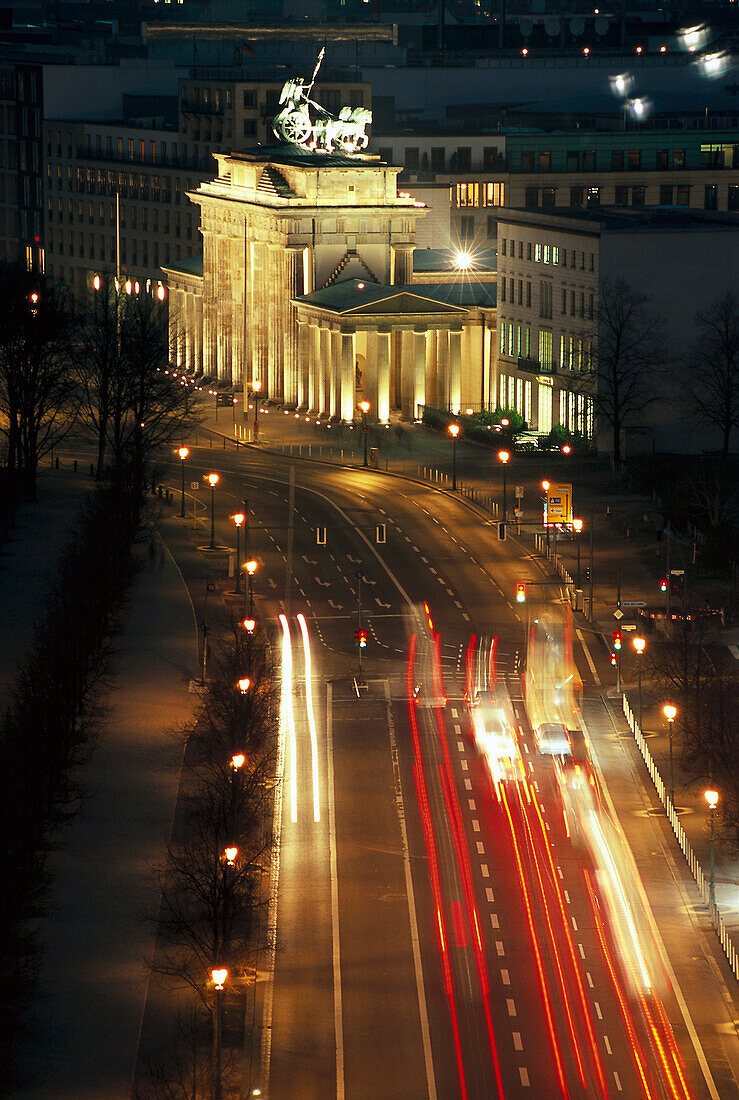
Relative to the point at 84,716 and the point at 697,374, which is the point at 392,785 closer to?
the point at 84,716

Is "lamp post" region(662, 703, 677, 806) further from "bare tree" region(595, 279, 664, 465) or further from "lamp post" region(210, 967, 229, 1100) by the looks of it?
"bare tree" region(595, 279, 664, 465)

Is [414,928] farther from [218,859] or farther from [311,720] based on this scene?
[311,720]

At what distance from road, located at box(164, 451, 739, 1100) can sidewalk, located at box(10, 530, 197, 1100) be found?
5127 millimetres

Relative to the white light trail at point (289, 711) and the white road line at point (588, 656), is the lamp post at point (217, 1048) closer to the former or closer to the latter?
the white light trail at point (289, 711)

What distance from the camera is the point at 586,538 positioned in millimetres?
157625

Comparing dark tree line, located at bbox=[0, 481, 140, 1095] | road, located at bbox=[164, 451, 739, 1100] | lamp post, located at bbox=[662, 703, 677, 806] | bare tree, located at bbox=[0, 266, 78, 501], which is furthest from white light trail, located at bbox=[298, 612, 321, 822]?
bare tree, located at bbox=[0, 266, 78, 501]

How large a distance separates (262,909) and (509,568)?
2493 inches

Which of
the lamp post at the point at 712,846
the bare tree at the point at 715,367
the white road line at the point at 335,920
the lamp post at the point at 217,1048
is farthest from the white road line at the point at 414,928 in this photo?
the bare tree at the point at 715,367

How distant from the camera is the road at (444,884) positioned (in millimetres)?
75500

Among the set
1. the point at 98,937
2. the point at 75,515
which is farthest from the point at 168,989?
the point at 75,515

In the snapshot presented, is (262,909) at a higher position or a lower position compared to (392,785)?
lower

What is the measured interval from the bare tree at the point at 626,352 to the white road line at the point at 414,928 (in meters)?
77.0

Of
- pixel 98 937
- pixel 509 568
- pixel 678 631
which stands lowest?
pixel 98 937

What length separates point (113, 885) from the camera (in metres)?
88.9
